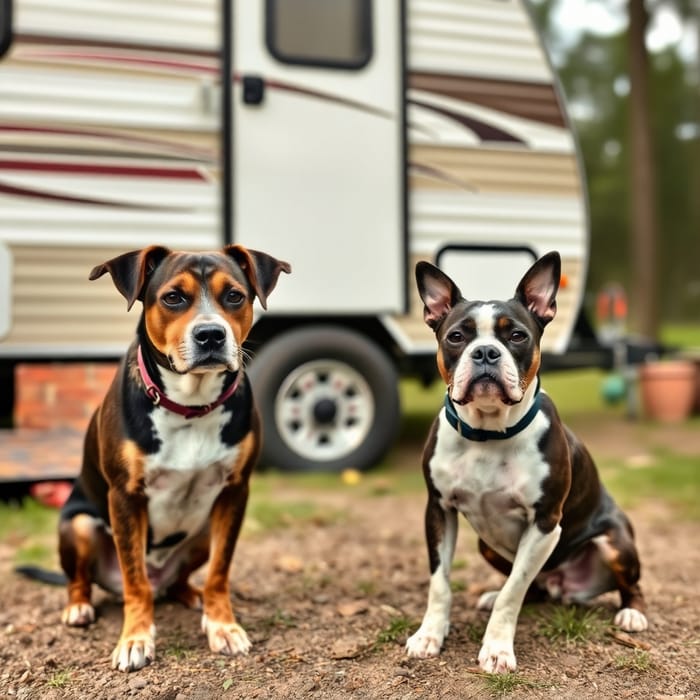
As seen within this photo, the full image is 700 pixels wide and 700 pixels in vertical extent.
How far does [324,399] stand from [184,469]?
10.8ft

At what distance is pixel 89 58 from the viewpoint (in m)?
5.48

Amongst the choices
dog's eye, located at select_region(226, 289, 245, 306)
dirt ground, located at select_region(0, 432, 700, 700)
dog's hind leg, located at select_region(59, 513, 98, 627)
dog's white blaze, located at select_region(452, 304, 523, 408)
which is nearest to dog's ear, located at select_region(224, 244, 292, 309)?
dog's eye, located at select_region(226, 289, 245, 306)

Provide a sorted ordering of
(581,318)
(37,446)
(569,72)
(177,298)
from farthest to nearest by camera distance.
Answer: (569,72)
(581,318)
(37,446)
(177,298)

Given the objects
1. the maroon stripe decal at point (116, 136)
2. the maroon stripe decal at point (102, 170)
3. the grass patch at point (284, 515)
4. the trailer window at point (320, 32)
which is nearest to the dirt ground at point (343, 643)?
the grass patch at point (284, 515)

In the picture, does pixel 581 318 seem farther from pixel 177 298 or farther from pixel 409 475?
pixel 177 298

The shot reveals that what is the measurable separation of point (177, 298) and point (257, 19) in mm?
3813

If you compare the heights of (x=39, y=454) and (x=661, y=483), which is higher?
(x=39, y=454)

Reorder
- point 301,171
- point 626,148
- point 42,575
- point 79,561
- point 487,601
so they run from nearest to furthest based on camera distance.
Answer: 1. point 79,561
2. point 487,601
3. point 42,575
4. point 301,171
5. point 626,148

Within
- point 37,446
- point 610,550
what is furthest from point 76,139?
point 610,550

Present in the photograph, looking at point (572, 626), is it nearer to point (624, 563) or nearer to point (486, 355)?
point (624, 563)

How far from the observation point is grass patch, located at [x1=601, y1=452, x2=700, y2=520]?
5238mm

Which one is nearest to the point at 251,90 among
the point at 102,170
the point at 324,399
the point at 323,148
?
the point at 323,148

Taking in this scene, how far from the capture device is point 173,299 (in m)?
2.62

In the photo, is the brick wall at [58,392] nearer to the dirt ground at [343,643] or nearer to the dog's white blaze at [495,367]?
the dirt ground at [343,643]
